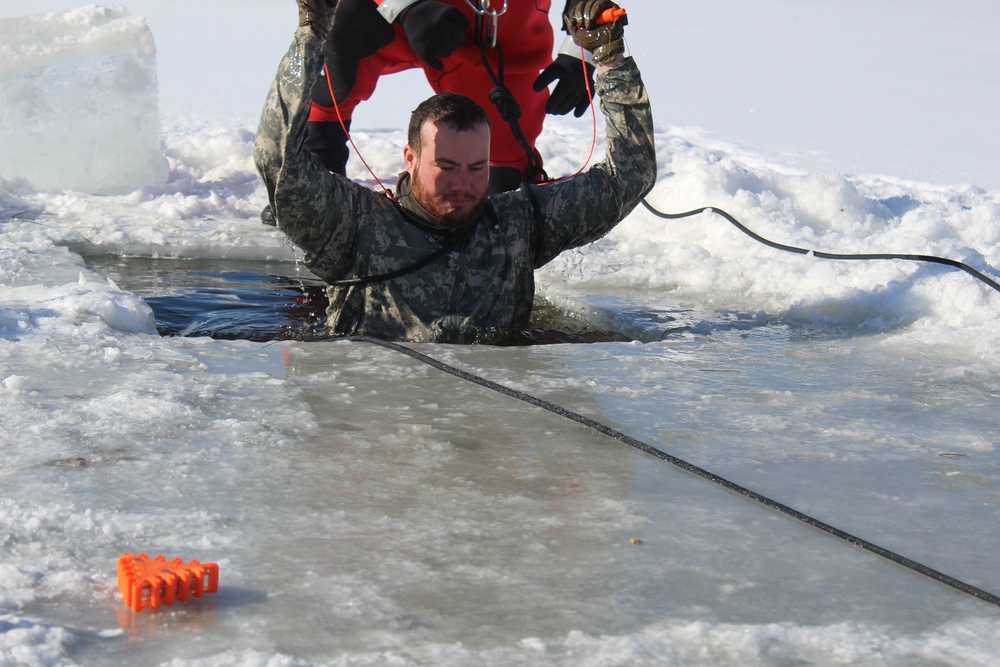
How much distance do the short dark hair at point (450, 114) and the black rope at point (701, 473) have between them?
67cm

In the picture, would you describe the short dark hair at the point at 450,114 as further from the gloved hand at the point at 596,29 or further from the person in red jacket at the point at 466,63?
the person in red jacket at the point at 466,63

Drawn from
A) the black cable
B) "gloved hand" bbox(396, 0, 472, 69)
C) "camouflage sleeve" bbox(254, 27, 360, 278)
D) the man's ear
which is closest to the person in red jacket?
"gloved hand" bbox(396, 0, 472, 69)

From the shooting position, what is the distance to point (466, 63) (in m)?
4.43

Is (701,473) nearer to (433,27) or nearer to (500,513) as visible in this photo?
(500,513)

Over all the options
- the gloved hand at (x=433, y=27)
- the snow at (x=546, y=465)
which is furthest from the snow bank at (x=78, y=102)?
the gloved hand at (x=433, y=27)

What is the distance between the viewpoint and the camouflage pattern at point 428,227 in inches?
118

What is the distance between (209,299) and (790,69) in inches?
350

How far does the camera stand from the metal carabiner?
4.16 m

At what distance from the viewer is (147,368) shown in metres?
2.66

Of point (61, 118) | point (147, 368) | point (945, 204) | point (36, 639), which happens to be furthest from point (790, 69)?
point (36, 639)

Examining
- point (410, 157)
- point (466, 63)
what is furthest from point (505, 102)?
point (410, 157)

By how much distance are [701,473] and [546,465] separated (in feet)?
1.00

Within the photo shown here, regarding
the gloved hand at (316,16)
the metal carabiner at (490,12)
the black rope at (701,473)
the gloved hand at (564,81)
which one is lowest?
the black rope at (701,473)

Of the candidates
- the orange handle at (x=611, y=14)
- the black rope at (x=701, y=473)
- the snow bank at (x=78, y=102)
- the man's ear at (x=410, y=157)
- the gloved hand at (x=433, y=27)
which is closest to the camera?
the black rope at (x=701, y=473)
